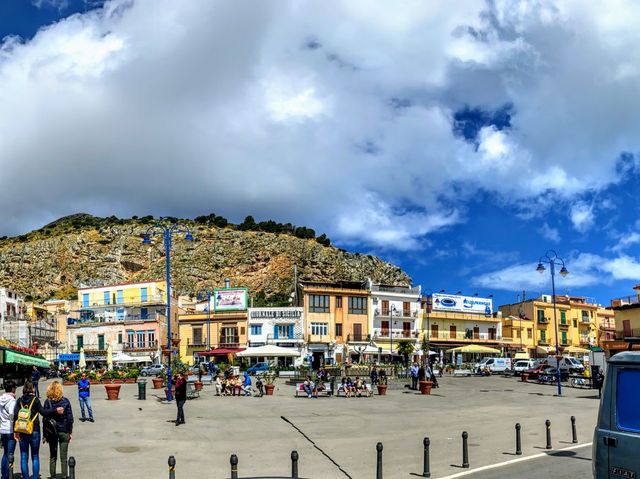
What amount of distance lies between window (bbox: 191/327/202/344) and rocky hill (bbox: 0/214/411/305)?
3747 centimetres

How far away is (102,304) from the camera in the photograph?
259 feet

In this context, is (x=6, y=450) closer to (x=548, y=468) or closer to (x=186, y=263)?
(x=548, y=468)

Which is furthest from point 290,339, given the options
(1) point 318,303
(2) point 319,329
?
(1) point 318,303

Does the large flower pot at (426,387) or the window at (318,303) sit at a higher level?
the window at (318,303)

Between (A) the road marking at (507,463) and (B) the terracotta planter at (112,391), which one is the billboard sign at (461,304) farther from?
(A) the road marking at (507,463)

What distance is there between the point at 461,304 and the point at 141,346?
37.0 meters

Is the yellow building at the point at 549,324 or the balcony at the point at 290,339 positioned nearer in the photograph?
the balcony at the point at 290,339

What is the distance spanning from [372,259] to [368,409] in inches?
4081

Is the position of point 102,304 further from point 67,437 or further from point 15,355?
point 67,437

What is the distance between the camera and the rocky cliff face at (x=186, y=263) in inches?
4641

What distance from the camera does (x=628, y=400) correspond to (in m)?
6.62

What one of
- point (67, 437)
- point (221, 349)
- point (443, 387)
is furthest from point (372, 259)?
point (67, 437)

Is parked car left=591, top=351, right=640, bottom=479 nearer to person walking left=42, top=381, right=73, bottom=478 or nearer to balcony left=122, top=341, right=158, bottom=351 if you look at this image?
person walking left=42, top=381, right=73, bottom=478

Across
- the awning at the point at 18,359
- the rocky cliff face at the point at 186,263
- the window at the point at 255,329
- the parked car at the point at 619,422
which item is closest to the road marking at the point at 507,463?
the parked car at the point at 619,422
